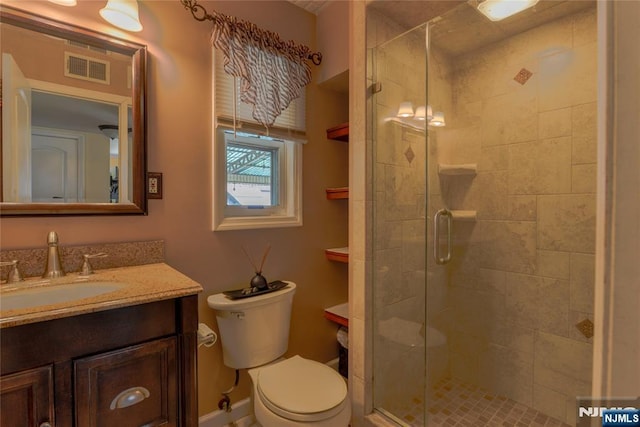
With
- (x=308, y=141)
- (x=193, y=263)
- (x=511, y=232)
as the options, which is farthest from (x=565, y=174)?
(x=193, y=263)

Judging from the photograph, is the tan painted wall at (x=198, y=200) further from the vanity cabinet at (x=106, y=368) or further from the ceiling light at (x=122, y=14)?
the vanity cabinet at (x=106, y=368)

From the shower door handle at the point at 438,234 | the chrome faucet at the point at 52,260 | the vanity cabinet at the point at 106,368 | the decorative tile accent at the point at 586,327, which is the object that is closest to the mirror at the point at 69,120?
the chrome faucet at the point at 52,260

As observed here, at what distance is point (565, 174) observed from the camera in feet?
5.23

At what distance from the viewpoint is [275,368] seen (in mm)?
1540

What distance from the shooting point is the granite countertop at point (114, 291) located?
79 cm

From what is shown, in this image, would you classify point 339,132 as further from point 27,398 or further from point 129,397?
point 27,398

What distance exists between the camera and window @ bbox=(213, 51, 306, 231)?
1.66 meters

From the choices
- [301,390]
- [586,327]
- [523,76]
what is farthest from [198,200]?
[586,327]

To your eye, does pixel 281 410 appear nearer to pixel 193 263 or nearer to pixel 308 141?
pixel 193 263

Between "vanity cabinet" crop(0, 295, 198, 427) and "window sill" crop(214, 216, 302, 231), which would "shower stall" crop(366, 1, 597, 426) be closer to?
"window sill" crop(214, 216, 302, 231)

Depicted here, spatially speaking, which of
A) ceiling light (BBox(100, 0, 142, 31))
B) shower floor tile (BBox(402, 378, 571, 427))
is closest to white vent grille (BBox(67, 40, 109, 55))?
ceiling light (BBox(100, 0, 142, 31))

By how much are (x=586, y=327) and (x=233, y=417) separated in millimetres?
1939

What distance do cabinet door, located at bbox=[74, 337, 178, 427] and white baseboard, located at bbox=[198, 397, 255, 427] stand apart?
29.3 inches

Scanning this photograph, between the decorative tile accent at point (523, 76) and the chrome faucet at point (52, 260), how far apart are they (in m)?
2.40
